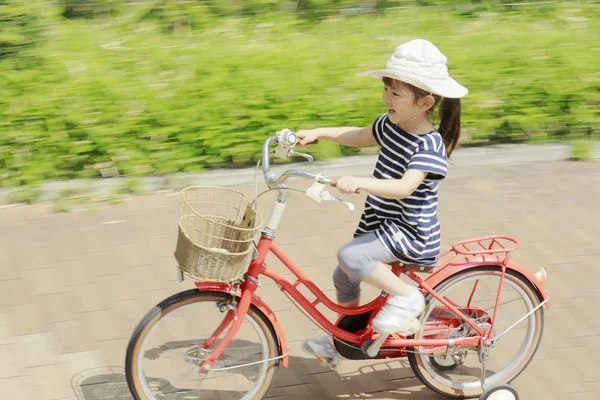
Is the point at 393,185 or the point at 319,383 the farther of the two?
the point at 319,383

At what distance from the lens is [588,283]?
5324 millimetres

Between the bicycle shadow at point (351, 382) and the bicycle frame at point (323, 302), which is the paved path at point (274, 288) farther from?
the bicycle frame at point (323, 302)

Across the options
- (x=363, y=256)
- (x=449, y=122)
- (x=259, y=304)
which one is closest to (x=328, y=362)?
(x=259, y=304)

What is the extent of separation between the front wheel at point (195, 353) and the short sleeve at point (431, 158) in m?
0.91

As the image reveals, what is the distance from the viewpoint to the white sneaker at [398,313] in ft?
12.6

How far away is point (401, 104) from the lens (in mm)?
3688

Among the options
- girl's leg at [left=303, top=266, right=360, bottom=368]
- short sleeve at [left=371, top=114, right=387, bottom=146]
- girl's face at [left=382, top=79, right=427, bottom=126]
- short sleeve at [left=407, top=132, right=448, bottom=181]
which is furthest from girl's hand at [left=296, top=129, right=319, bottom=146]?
girl's leg at [left=303, top=266, right=360, bottom=368]

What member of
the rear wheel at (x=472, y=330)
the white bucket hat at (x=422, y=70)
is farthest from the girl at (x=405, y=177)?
the rear wheel at (x=472, y=330)

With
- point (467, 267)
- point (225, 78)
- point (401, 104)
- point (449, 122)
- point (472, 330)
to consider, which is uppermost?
point (401, 104)

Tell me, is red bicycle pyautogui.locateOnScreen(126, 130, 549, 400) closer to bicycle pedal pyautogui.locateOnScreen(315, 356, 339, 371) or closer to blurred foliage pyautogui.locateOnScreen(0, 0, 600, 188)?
bicycle pedal pyautogui.locateOnScreen(315, 356, 339, 371)

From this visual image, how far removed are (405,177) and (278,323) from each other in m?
0.85

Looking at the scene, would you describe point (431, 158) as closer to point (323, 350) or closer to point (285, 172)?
point (285, 172)

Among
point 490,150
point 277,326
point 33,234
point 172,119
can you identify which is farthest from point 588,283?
point 33,234

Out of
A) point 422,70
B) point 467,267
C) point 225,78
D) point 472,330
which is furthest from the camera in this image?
point 225,78
